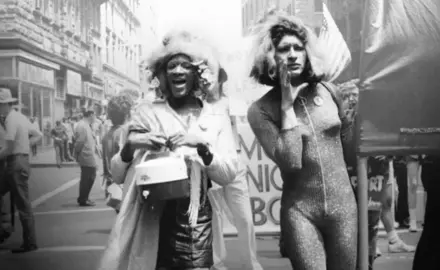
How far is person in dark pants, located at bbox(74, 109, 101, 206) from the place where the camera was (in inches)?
129

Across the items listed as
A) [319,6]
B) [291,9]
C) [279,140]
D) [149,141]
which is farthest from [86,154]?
[319,6]

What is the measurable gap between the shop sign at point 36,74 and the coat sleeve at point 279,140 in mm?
1392

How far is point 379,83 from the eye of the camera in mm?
3531

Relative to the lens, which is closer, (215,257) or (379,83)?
(215,257)

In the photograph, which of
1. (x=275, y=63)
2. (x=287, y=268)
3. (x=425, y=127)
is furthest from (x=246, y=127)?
(x=425, y=127)

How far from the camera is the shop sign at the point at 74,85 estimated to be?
3.35 metres

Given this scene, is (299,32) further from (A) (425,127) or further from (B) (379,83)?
(A) (425,127)

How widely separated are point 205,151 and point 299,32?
2.86 ft

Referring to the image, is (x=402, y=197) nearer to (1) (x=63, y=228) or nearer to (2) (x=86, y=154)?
(2) (x=86, y=154)

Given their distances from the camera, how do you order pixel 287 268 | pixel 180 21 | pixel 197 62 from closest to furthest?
pixel 197 62 → pixel 180 21 → pixel 287 268

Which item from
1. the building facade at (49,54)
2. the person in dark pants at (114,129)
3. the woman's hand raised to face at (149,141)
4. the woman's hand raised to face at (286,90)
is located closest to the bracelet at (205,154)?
the woman's hand raised to face at (149,141)

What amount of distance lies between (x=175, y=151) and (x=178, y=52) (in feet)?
1.85

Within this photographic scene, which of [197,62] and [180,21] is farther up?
[180,21]

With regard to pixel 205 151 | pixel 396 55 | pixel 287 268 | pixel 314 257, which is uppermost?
pixel 396 55
